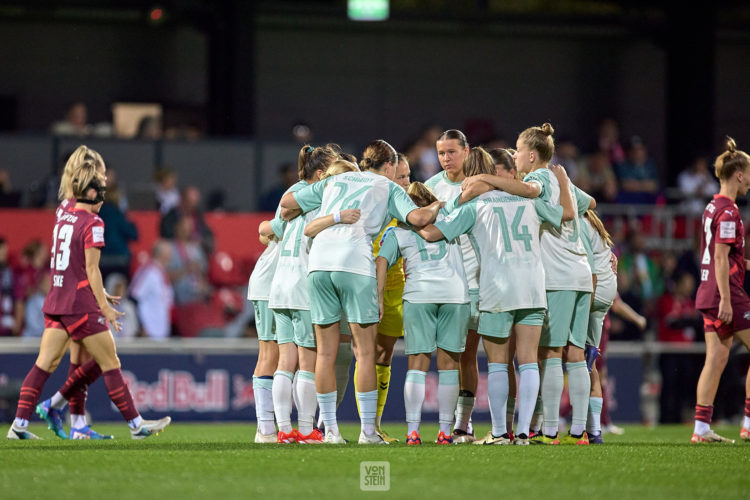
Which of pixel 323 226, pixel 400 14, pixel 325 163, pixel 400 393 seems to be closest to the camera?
pixel 323 226

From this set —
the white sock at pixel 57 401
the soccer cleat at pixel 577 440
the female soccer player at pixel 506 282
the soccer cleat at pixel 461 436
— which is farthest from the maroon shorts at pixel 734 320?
the white sock at pixel 57 401

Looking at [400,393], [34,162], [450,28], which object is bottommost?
[400,393]

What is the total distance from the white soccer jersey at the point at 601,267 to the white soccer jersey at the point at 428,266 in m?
A: 1.31

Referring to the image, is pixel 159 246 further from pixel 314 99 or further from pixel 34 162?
pixel 314 99

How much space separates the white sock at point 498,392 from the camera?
27.1ft

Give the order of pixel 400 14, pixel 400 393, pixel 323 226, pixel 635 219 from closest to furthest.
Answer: pixel 323 226
pixel 400 393
pixel 635 219
pixel 400 14

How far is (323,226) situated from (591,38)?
17.4 m

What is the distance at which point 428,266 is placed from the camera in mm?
8570

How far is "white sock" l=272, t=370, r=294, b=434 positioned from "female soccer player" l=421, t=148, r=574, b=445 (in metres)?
1.44

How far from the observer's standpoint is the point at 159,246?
1536 cm

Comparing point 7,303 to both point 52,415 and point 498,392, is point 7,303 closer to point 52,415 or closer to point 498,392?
point 52,415

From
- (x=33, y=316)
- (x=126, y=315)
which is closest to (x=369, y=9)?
(x=126, y=315)

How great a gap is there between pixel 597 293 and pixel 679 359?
656 centimetres

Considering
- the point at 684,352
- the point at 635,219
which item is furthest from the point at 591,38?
the point at 684,352
